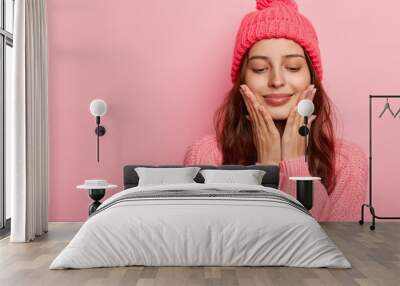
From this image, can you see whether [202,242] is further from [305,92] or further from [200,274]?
[305,92]

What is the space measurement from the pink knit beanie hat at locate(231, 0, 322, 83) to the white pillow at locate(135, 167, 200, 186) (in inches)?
54.5

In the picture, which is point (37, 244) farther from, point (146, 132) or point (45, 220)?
point (146, 132)

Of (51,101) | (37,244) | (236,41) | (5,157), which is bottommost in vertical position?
(37,244)

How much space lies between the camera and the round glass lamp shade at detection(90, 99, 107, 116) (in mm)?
6348

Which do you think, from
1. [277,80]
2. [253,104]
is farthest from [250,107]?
[277,80]

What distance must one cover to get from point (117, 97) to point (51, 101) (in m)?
0.79

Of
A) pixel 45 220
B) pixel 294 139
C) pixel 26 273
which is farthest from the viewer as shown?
pixel 294 139

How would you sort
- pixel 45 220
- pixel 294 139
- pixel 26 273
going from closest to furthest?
pixel 26 273, pixel 45 220, pixel 294 139

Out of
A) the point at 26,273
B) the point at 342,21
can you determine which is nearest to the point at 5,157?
the point at 26,273

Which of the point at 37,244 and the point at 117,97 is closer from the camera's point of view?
the point at 37,244

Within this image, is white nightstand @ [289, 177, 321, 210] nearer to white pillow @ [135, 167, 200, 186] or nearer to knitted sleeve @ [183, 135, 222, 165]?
knitted sleeve @ [183, 135, 222, 165]

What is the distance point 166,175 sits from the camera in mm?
6039

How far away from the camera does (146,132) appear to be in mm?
6648

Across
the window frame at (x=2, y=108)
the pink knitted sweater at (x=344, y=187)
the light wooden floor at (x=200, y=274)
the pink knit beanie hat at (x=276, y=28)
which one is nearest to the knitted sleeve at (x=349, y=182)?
the pink knitted sweater at (x=344, y=187)
